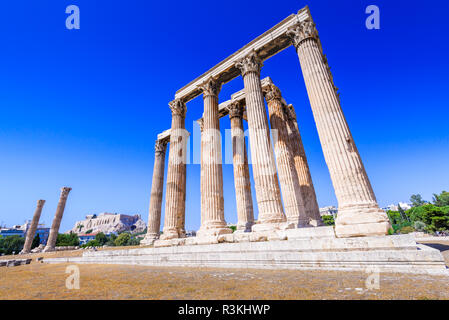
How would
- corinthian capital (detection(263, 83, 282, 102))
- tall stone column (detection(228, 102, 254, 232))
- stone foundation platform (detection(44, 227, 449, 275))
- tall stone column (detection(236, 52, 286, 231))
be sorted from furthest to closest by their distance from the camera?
1. corinthian capital (detection(263, 83, 282, 102))
2. tall stone column (detection(228, 102, 254, 232))
3. tall stone column (detection(236, 52, 286, 231))
4. stone foundation platform (detection(44, 227, 449, 275))

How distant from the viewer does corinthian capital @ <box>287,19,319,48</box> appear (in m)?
11.5

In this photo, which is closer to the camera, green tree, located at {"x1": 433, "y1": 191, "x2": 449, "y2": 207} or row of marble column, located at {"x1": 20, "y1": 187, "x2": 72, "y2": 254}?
row of marble column, located at {"x1": 20, "y1": 187, "x2": 72, "y2": 254}

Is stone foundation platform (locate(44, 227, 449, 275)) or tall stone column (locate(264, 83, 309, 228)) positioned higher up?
tall stone column (locate(264, 83, 309, 228))

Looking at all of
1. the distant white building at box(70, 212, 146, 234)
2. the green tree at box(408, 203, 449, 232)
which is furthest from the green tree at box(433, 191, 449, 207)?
the distant white building at box(70, 212, 146, 234)

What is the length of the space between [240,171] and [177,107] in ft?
27.2

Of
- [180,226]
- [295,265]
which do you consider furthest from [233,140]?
[295,265]

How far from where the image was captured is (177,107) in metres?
18.6

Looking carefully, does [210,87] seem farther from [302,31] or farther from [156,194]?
[156,194]

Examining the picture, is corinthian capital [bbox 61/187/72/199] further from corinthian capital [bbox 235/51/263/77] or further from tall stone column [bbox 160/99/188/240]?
corinthian capital [bbox 235/51/263/77]

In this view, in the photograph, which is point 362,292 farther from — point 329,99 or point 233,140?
point 233,140

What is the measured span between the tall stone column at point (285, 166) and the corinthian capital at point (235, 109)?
2639 mm

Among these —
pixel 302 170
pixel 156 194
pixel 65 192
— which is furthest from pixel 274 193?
pixel 65 192

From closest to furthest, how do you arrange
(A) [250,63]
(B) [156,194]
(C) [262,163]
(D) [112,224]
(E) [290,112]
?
(C) [262,163], (A) [250,63], (E) [290,112], (B) [156,194], (D) [112,224]

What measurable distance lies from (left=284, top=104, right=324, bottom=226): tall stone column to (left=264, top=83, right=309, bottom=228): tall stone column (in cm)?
157
